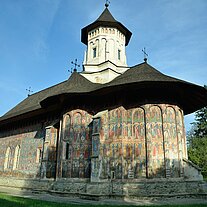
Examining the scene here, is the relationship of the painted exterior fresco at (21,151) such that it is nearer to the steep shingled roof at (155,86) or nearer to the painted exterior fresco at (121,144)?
the painted exterior fresco at (121,144)

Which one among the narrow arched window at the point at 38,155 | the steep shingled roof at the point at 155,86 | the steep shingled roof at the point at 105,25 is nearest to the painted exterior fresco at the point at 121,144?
the steep shingled roof at the point at 155,86

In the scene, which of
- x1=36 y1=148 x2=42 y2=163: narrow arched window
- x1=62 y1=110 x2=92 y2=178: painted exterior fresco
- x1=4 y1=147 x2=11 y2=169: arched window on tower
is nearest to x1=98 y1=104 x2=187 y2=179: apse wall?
x1=62 y1=110 x2=92 y2=178: painted exterior fresco

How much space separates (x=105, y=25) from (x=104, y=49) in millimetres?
2266

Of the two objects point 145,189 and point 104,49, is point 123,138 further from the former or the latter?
point 104,49

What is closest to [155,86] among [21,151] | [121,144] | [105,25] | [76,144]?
[121,144]

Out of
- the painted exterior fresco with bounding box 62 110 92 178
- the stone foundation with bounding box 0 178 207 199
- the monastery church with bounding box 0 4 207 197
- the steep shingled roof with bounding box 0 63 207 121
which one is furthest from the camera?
the painted exterior fresco with bounding box 62 110 92 178

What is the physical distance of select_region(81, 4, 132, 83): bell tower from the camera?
65.4 feet

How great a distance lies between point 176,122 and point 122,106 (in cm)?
288

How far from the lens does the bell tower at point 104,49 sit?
1994cm

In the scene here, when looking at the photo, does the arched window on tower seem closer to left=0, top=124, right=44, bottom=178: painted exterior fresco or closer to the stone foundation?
left=0, top=124, right=44, bottom=178: painted exterior fresco

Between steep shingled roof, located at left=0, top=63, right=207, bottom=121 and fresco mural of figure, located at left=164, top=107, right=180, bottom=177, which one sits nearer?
fresco mural of figure, located at left=164, top=107, right=180, bottom=177

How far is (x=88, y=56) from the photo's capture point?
2133 cm

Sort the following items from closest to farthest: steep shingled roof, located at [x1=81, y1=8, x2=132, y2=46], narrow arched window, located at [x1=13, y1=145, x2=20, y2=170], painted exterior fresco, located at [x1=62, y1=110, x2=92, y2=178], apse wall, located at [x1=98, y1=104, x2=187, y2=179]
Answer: apse wall, located at [x1=98, y1=104, x2=187, y2=179] → painted exterior fresco, located at [x1=62, y1=110, x2=92, y2=178] → narrow arched window, located at [x1=13, y1=145, x2=20, y2=170] → steep shingled roof, located at [x1=81, y1=8, x2=132, y2=46]

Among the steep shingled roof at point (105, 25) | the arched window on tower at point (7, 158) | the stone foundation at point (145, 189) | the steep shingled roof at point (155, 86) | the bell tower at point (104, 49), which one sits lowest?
the stone foundation at point (145, 189)
